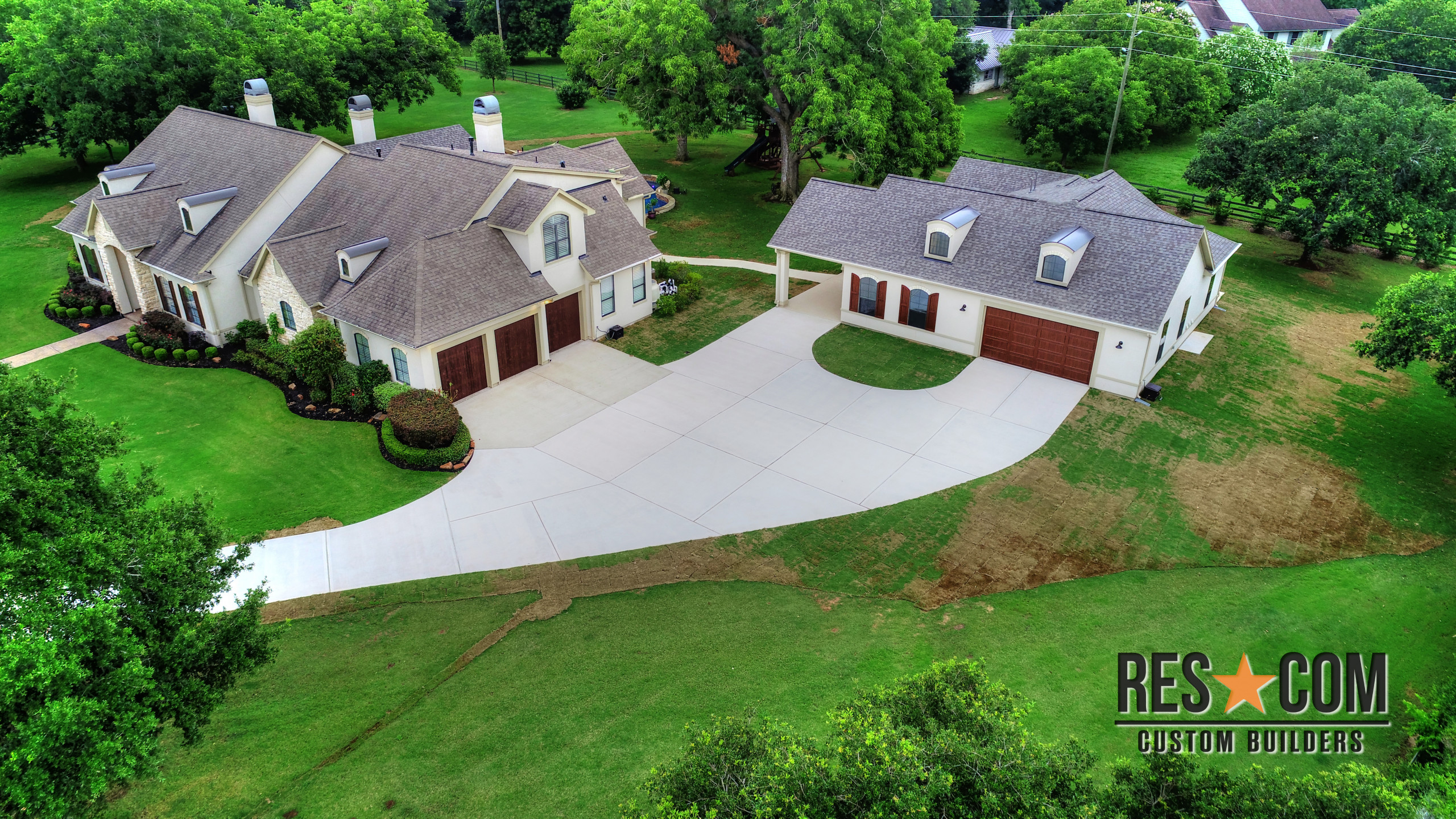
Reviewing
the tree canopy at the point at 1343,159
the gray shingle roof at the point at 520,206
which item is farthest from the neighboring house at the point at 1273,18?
the gray shingle roof at the point at 520,206

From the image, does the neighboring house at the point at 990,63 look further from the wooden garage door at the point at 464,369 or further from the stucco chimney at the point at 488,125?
the wooden garage door at the point at 464,369

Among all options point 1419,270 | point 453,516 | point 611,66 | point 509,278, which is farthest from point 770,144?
point 453,516

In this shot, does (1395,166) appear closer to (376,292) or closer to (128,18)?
(376,292)

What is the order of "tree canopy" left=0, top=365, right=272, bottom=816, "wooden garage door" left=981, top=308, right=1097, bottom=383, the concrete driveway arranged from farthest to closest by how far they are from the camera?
"wooden garage door" left=981, top=308, right=1097, bottom=383 → the concrete driveway → "tree canopy" left=0, top=365, right=272, bottom=816

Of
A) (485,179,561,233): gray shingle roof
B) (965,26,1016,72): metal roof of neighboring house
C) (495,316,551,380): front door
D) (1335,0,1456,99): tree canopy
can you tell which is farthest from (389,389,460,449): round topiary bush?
(1335,0,1456,99): tree canopy

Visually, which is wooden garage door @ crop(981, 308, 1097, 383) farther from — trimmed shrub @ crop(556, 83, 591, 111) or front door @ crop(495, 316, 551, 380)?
trimmed shrub @ crop(556, 83, 591, 111)

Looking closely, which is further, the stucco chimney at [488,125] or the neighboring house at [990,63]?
the neighboring house at [990,63]
